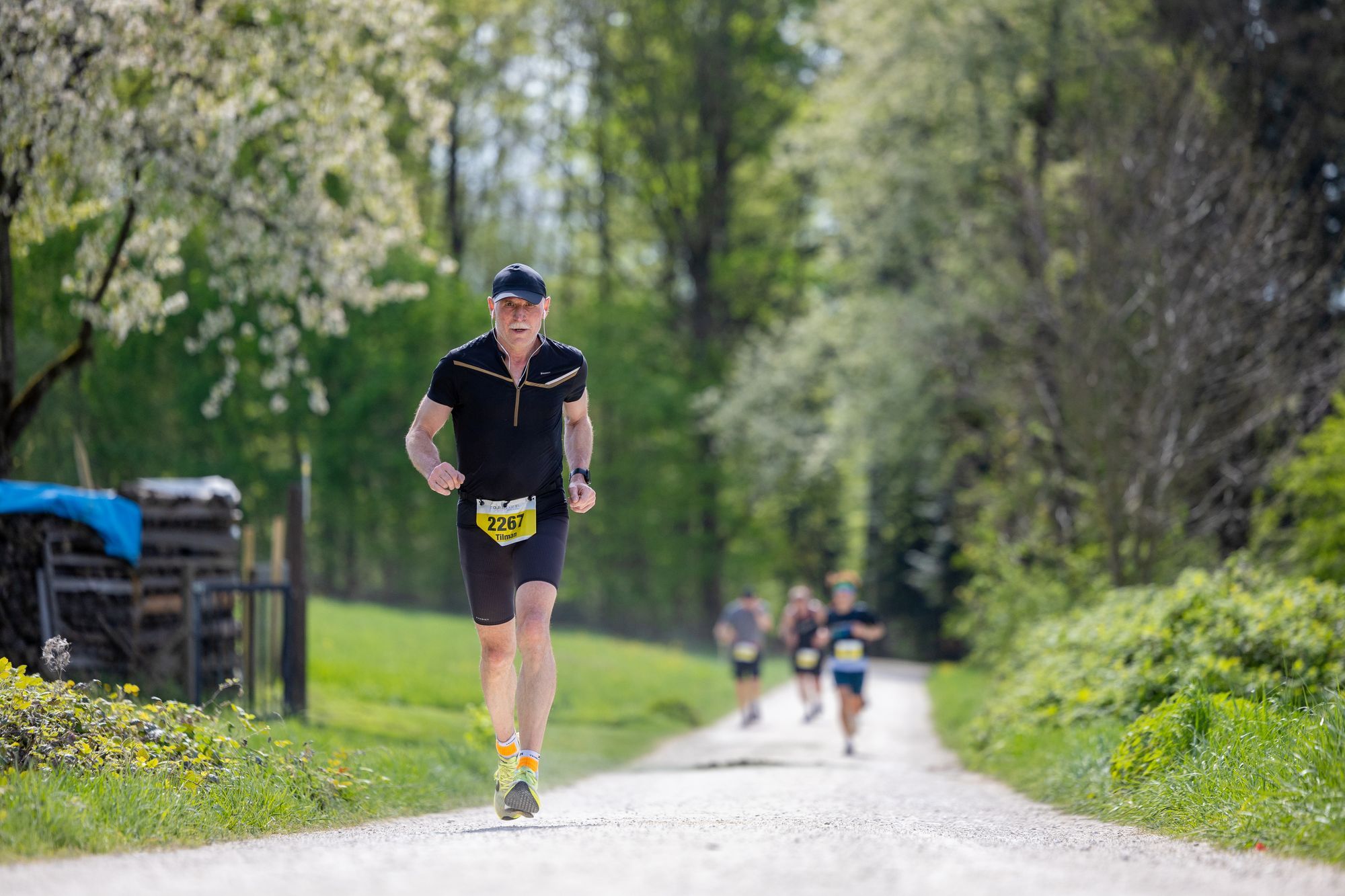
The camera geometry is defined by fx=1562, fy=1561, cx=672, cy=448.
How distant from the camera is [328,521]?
4212 centimetres

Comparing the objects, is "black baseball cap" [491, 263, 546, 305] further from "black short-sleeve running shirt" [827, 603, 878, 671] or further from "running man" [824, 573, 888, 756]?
"black short-sleeve running shirt" [827, 603, 878, 671]

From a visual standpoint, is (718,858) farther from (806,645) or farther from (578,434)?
(806,645)

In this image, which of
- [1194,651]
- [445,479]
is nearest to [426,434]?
[445,479]

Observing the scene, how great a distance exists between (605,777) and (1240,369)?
37.3ft

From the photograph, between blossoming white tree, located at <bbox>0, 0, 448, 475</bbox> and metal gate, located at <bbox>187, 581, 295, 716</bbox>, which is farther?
blossoming white tree, located at <bbox>0, 0, 448, 475</bbox>

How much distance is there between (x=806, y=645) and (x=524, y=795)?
15704 mm

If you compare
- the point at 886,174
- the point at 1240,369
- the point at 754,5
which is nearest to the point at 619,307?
the point at 754,5

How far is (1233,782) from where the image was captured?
281 inches

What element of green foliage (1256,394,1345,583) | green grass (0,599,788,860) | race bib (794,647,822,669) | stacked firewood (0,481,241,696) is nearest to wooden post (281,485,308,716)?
green grass (0,599,788,860)

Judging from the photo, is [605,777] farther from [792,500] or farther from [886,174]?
[792,500]

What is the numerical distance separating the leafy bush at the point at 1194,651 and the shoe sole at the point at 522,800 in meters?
4.18

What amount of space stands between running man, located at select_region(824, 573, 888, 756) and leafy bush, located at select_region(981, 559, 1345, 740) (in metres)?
1.74

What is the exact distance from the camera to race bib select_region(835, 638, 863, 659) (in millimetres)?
16781

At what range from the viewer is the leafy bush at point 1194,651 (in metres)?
10.6
